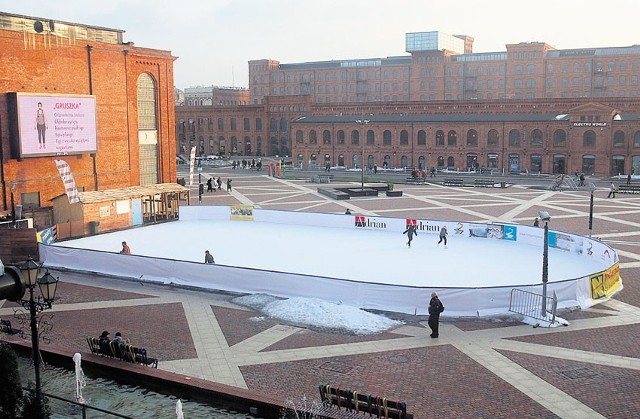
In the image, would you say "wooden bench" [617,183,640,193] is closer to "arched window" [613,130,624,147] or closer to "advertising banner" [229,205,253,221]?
"arched window" [613,130,624,147]

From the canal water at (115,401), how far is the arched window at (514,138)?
67.2 metres

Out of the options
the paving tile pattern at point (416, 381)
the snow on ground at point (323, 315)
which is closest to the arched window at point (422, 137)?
the snow on ground at point (323, 315)

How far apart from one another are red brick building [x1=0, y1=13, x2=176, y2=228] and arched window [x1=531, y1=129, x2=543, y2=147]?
140 feet

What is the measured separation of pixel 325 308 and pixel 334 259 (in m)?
8.63

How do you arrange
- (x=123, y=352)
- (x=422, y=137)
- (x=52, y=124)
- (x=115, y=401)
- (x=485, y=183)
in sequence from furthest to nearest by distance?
(x=422, y=137) → (x=485, y=183) → (x=52, y=124) → (x=123, y=352) → (x=115, y=401)

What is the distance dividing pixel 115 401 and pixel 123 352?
1825 millimetres

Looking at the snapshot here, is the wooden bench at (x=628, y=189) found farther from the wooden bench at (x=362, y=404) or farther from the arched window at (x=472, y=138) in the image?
the wooden bench at (x=362, y=404)

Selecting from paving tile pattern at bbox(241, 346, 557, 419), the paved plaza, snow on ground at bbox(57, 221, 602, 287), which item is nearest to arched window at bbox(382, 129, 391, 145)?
snow on ground at bbox(57, 221, 602, 287)

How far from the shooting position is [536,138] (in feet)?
245

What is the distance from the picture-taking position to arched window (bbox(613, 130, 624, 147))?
2719 inches

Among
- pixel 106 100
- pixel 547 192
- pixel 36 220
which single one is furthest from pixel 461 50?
pixel 36 220

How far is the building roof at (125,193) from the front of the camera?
3964 centimetres

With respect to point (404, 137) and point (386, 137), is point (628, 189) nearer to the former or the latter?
point (404, 137)

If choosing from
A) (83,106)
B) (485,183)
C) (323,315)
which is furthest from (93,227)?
(485,183)
